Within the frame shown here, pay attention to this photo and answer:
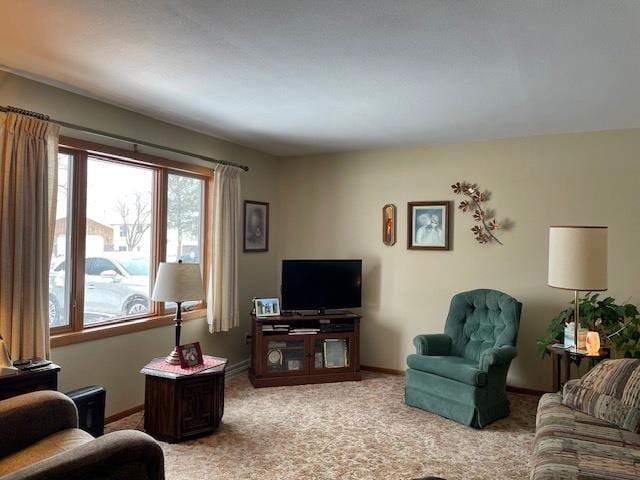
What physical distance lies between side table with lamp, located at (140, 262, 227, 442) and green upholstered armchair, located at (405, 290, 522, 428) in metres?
1.70

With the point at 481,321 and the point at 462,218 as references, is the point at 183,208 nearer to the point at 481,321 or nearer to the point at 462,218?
the point at 462,218

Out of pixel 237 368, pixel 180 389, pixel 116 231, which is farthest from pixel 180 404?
pixel 237 368

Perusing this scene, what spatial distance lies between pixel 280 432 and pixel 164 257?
1.82 metres

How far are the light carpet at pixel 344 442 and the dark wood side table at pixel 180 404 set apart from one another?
9 cm

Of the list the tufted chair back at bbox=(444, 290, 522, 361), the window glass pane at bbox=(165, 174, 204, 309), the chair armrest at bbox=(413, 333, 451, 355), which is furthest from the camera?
the window glass pane at bbox=(165, 174, 204, 309)

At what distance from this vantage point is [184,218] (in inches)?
177

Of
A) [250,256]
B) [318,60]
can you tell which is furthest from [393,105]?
[250,256]

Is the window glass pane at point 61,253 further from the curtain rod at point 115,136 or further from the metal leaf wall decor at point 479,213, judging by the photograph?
the metal leaf wall decor at point 479,213

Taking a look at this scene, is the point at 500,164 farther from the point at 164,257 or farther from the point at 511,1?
the point at 164,257

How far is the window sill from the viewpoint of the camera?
3.27m

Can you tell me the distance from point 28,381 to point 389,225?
365 cm

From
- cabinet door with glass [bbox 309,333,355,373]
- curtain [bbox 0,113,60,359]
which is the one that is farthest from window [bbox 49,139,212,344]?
cabinet door with glass [bbox 309,333,355,373]

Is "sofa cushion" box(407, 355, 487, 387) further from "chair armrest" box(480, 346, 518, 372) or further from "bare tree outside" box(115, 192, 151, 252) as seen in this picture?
"bare tree outside" box(115, 192, 151, 252)

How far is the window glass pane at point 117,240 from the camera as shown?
3.60 meters
